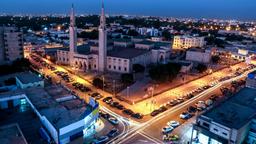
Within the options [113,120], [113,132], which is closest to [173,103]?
[113,120]

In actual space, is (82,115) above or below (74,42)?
below

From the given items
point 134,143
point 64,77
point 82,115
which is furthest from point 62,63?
point 134,143

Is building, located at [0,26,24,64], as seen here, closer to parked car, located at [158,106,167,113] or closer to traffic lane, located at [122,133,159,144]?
parked car, located at [158,106,167,113]

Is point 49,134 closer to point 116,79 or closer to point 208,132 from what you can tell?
point 208,132

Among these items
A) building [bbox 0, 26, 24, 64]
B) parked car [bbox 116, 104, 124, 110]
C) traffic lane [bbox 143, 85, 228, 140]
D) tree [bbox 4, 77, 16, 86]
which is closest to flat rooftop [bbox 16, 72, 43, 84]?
tree [bbox 4, 77, 16, 86]

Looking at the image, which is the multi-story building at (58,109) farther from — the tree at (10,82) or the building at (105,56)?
the building at (105,56)

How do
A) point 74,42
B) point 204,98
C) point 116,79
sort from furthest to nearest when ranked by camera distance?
1. point 74,42
2. point 116,79
3. point 204,98
